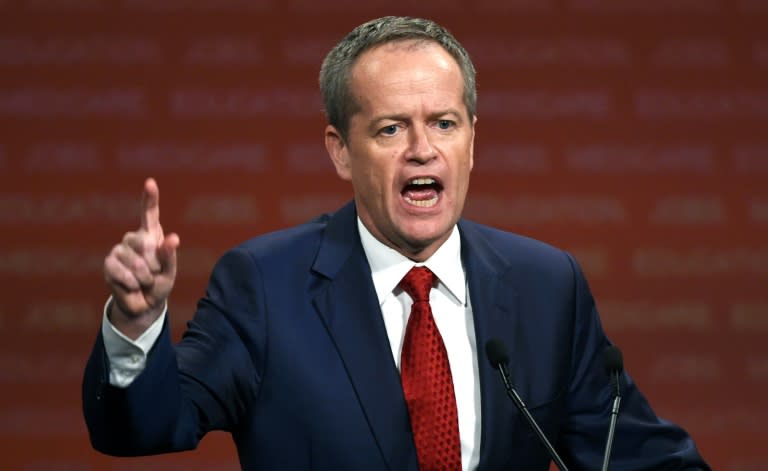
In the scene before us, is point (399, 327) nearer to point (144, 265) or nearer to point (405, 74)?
point (405, 74)

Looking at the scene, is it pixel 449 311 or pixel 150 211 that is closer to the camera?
pixel 150 211

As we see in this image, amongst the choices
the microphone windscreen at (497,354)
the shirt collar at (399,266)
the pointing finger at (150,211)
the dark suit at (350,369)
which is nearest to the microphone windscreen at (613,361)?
the microphone windscreen at (497,354)

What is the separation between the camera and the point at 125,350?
142 centimetres

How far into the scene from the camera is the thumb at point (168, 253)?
52.2 inches

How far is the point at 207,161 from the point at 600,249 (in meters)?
1.08

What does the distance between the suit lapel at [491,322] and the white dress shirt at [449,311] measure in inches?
0.9

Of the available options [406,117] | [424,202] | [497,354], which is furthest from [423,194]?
[497,354]

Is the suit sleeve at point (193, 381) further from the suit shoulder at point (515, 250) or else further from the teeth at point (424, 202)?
the suit shoulder at point (515, 250)

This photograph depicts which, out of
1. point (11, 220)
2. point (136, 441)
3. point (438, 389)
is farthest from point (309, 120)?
point (136, 441)

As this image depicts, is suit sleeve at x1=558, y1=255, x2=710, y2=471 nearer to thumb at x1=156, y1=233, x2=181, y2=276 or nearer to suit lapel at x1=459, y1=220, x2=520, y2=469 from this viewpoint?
suit lapel at x1=459, y1=220, x2=520, y2=469

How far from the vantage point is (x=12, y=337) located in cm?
309

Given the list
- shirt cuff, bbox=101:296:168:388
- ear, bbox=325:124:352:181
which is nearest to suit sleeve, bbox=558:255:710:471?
ear, bbox=325:124:352:181

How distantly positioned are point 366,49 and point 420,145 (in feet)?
0.58

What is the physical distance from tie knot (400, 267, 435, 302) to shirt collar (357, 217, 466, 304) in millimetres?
13
